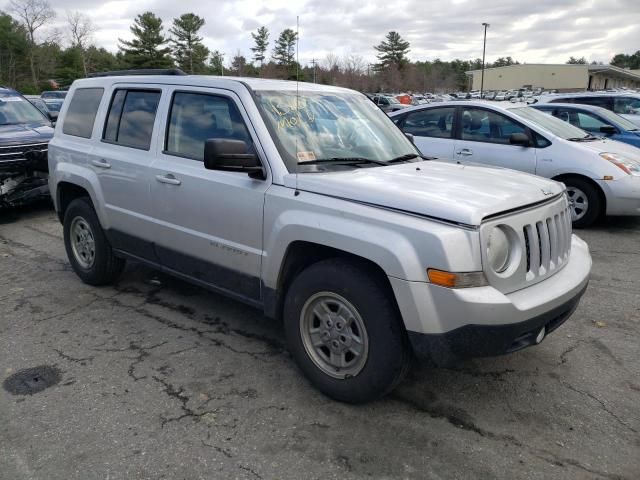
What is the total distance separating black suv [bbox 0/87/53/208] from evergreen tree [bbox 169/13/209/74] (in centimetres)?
6782

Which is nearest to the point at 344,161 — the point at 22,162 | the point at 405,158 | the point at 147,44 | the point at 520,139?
the point at 405,158

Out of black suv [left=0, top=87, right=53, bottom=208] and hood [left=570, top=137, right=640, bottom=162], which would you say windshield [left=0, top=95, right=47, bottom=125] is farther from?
hood [left=570, top=137, right=640, bottom=162]

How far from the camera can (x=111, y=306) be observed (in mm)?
4852

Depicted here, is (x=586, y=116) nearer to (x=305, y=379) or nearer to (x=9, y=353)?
(x=305, y=379)

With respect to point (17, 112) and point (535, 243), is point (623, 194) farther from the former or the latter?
point (17, 112)

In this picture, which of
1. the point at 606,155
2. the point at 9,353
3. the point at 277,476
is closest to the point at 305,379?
the point at 277,476

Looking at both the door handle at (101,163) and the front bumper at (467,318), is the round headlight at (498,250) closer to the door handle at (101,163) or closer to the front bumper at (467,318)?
the front bumper at (467,318)

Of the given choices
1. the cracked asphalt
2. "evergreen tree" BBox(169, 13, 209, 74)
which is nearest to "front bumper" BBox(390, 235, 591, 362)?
the cracked asphalt

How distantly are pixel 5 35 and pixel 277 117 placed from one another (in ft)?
244

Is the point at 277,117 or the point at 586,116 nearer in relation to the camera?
the point at 277,117

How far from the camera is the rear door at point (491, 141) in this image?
25.0 feet

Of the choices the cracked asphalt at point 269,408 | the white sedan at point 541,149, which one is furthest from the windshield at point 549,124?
the cracked asphalt at point 269,408

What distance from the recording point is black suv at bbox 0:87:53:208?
7930mm

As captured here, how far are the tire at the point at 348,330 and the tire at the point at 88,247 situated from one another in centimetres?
248
